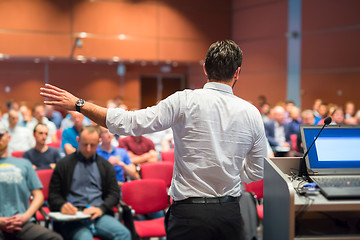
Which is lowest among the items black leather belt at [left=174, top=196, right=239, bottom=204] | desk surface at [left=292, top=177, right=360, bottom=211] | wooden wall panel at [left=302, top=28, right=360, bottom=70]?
black leather belt at [left=174, top=196, right=239, bottom=204]

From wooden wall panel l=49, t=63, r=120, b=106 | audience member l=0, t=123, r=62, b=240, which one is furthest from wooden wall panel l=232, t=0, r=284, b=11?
audience member l=0, t=123, r=62, b=240

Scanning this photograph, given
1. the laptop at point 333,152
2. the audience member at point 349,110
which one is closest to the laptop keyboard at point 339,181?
the laptop at point 333,152

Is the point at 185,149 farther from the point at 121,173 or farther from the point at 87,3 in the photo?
the point at 87,3

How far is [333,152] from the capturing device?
2293 millimetres

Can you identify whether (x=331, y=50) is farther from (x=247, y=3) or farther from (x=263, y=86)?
(x=247, y=3)

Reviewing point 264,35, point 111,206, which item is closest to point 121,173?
point 111,206

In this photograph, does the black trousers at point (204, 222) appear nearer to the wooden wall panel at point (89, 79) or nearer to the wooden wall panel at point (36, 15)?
the wooden wall panel at point (36, 15)

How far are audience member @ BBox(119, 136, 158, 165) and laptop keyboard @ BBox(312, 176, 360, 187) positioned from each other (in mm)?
4573

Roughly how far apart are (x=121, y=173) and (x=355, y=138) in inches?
140

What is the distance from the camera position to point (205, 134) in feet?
6.82

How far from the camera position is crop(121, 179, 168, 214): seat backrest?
461cm

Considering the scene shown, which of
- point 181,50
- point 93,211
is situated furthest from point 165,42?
point 93,211

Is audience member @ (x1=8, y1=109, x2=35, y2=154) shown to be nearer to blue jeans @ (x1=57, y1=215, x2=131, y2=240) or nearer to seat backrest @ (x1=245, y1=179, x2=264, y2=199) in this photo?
blue jeans @ (x1=57, y1=215, x2=131, y2=240)

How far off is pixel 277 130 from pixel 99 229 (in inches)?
210
